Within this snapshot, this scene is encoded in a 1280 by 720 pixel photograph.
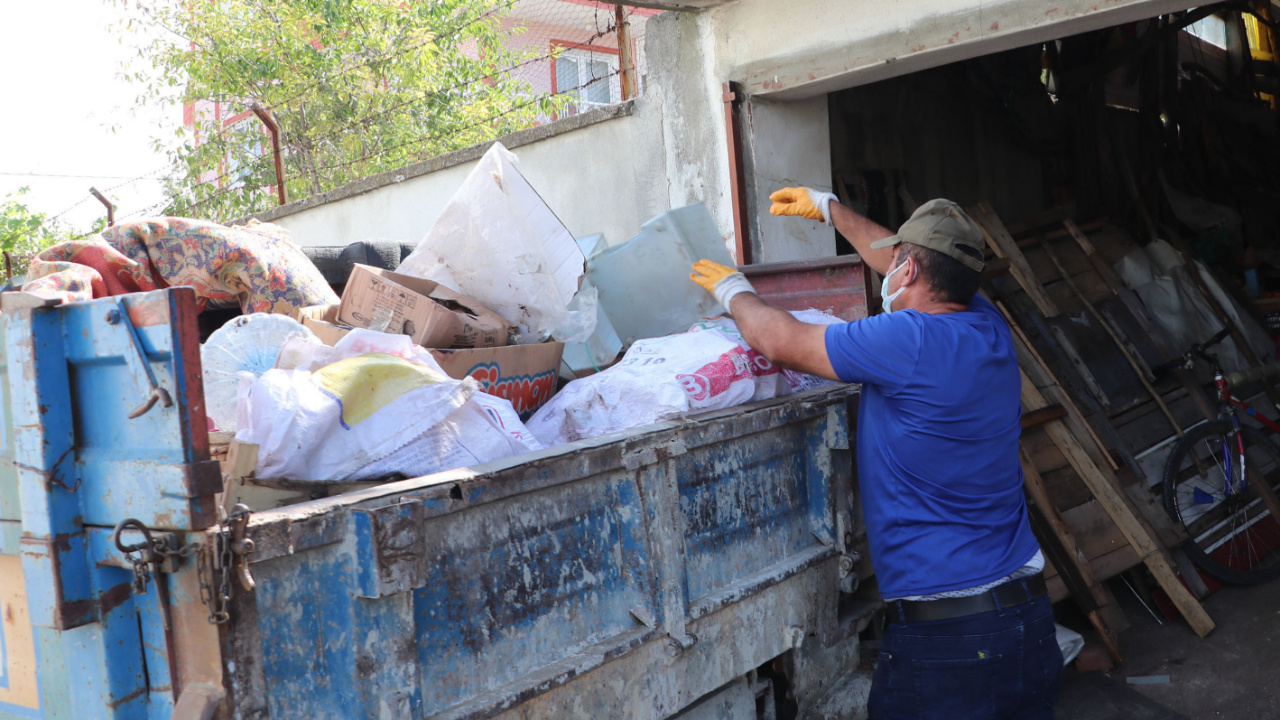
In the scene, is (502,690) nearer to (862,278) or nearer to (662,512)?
(662,512)

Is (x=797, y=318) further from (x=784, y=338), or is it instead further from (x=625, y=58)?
(x=625, y=58)

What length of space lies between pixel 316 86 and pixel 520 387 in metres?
8.76

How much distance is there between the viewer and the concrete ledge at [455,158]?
206 inches

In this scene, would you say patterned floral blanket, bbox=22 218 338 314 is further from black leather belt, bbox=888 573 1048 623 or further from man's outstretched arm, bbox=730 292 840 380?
black leather belt, bbox=888 573 1048 623

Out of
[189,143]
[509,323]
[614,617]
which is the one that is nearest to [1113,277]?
[509,323]

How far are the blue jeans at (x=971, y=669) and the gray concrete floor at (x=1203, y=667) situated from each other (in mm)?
1410

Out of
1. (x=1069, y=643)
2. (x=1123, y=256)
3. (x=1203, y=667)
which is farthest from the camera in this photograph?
(x=1123, y=256)

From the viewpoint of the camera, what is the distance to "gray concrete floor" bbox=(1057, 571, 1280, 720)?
11.6 ft

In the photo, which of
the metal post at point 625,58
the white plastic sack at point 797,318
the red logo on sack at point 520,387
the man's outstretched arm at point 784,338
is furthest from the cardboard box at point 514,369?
the metal post at point 625,58

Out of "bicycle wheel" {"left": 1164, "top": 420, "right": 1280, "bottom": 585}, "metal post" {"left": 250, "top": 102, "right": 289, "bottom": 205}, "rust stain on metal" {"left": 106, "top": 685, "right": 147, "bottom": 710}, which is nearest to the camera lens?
"rust stain on metal" {"left": 106, "top": 685, "right": 147, "bottom": 710}

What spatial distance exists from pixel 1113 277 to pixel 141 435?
5.44 m

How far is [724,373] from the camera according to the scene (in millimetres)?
2502

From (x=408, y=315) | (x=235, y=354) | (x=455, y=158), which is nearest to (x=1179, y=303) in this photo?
(x=455, y=158)

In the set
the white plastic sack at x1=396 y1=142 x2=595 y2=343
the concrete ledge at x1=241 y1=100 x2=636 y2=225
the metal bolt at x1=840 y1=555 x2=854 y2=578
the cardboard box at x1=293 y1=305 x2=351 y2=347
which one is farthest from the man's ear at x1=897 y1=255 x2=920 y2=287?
the concrete ledge at x1=241 y1=100 x2=636 y2=225
